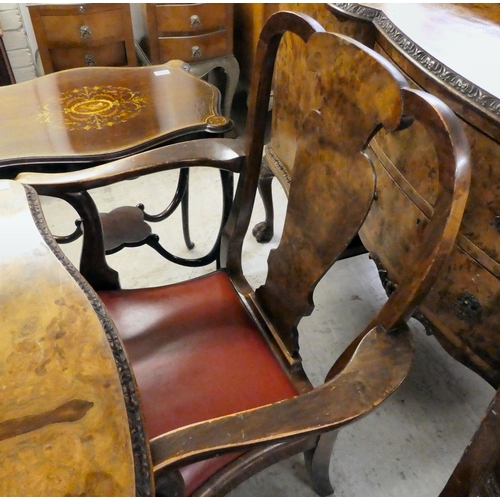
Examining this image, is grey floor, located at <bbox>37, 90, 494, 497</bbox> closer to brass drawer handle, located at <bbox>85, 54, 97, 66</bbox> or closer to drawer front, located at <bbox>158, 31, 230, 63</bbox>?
brass drawer handle, located at <bbox>85, 54, 97, 66</bbox>

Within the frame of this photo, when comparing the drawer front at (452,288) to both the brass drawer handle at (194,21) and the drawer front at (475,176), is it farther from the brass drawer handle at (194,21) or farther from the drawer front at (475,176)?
the brass drawer handle at (194,21)

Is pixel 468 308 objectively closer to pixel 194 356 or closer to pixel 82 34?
pixel 194 356

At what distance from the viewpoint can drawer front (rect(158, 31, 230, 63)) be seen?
219 cm

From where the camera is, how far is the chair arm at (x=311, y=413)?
21.8 inches

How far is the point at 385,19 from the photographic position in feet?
3.13

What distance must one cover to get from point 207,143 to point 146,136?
1.13 ft

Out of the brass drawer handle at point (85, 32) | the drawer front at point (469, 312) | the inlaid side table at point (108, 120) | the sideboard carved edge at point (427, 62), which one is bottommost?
the drawer front at point (469, 312)

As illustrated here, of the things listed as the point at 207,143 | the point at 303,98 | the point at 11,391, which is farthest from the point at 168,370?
the point at 303,98

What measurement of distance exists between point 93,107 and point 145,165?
23.7 inches

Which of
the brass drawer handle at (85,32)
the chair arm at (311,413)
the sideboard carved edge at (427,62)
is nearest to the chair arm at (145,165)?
the sideboard carved edge at (427,62)

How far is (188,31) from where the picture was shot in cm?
219

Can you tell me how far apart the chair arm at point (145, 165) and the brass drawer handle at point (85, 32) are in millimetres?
1354

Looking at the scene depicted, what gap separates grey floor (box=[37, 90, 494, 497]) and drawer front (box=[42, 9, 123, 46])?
766 mm

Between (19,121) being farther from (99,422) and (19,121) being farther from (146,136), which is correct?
(99,422)
